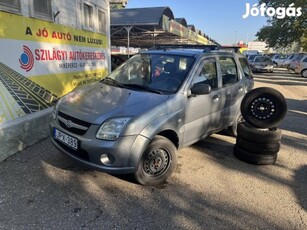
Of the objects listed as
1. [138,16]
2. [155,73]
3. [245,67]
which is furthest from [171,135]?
[138,16]

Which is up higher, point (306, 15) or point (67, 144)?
point (306, 15)

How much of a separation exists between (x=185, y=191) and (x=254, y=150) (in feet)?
5.20

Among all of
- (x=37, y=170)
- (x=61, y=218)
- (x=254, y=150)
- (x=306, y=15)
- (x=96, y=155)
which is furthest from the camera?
(x=306, y=15)

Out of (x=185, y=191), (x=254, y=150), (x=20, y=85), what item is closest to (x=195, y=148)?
(x=254, y=150)

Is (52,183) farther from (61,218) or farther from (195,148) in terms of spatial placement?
(195,148)

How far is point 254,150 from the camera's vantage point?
4719 millimetres

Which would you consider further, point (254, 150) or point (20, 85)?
point (20, 85)

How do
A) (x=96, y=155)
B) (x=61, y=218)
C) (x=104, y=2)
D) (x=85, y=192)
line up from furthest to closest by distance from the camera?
(x=104, y=2) → (x=85, y=192) → (x=96, y=155) → (x=61, y=218)

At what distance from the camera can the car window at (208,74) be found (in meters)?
4.50

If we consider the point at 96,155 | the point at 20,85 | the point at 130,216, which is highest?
the point at 20,85

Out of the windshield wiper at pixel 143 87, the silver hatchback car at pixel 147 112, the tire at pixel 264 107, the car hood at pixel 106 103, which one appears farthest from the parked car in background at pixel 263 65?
the car hood at pixel 106 103

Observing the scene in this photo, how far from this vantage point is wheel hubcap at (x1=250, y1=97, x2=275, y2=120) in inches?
189

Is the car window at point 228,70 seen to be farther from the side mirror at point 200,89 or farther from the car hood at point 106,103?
the car hood at point 106,103

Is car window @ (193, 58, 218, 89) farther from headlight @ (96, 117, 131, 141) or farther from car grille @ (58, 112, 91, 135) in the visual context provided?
car grille @ (58, 112, 91, 135)
